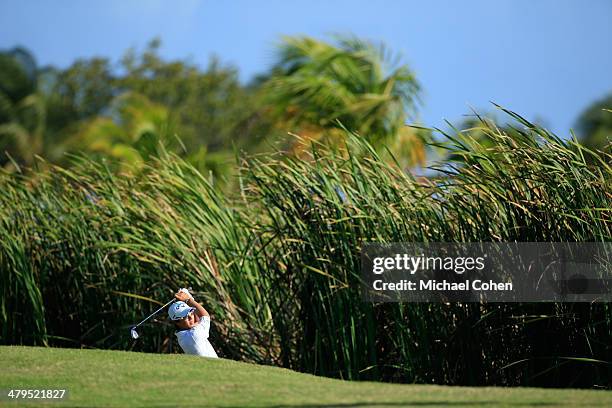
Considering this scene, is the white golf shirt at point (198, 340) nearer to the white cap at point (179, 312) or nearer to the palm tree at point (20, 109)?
the white cap at point (179, 312)

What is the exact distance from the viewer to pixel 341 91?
837 inches

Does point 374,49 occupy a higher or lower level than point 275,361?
higher

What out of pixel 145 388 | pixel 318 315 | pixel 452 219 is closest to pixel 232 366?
pixel 145 388

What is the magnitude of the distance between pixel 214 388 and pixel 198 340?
7.55ft

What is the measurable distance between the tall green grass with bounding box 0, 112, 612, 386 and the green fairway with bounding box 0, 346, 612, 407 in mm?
1369

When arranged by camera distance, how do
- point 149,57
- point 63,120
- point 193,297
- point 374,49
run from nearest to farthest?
point 193,297 → point 374,49 → point 63,120 → point 149,57

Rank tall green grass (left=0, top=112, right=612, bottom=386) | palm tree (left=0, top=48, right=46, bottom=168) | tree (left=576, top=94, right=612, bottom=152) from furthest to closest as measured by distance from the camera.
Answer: palm tree (left=0, top=48, right=46, bottom=168), tree (left=576, top=94, right=612, bottom=152), tall green grass (left=0, top=112, right=612, bottom=386)

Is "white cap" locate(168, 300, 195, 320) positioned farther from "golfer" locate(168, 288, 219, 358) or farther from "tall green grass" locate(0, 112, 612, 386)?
"tall green grass" locate(0, 112, 612, 386)

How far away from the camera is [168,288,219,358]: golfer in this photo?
8.84 m

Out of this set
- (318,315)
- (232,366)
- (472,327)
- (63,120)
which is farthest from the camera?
(63,120)

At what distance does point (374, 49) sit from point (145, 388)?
16.4m

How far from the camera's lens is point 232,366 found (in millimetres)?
7527

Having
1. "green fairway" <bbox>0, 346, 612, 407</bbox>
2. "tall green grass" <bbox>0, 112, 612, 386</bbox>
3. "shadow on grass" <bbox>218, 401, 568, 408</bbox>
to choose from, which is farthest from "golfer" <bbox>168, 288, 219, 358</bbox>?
"shadow on grass" <bbox>218, 401, 568, 408</bbox>

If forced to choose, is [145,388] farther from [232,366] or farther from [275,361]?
[275,361]
